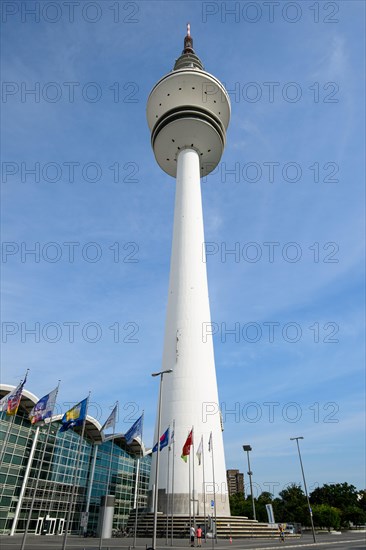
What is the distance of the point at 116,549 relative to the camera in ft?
67.1

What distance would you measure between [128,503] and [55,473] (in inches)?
731

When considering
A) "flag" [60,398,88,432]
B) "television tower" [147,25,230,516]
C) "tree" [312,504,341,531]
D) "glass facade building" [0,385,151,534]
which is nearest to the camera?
"flag" [60,398,88,432]

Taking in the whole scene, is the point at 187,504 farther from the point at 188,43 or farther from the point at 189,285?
the point at 188,43

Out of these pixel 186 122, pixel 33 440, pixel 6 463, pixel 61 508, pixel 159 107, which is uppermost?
pixel 159 107

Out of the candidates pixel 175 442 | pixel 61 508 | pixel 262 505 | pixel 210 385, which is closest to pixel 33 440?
pixel 61 508

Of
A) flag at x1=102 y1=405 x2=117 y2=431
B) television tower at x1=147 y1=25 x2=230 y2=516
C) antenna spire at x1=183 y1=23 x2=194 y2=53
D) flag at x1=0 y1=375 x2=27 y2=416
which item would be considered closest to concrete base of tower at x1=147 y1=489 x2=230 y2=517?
television tower at x1=147 y1=25 x2=230 y2=516

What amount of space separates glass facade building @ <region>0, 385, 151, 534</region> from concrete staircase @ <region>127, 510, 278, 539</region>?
4886 mm

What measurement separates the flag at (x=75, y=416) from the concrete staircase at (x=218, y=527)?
13.9 metres

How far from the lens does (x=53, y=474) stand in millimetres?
43562

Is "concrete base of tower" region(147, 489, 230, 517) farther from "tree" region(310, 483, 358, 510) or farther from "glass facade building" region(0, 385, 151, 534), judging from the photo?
"tree" region(310, 483, 358, 510)

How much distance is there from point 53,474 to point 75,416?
86.1 feet

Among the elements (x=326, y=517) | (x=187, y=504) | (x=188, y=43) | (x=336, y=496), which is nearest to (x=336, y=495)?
→ (x=336, y=496)

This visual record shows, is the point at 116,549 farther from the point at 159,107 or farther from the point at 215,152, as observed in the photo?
the point at 159,107

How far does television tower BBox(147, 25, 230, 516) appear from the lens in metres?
35.2
